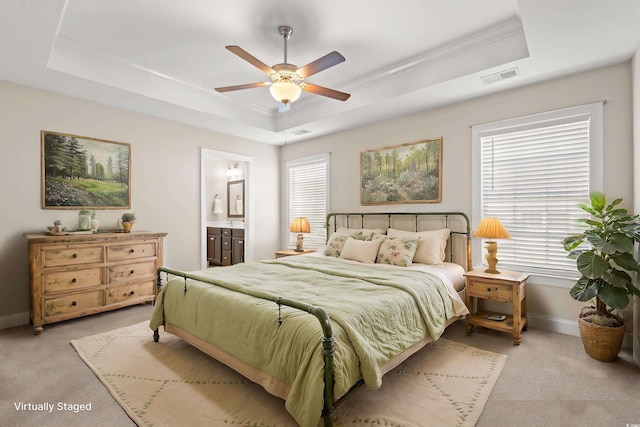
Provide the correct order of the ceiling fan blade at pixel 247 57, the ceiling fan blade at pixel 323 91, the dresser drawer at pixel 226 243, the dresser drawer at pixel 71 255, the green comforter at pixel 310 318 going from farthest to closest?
the dresser drawer at pixel 226 243 → the dresser drawer at pixel 71 255 → the ceiling fan blade at pixel 323 91 → the ceiling fan blade at pixel 247 57 → the green comforter at pixel 310 318

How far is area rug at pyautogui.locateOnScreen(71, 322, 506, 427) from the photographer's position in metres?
1.98

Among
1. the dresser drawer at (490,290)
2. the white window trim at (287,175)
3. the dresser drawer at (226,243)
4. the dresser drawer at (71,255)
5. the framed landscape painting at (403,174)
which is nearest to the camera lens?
the dresser drawer at (490,290)

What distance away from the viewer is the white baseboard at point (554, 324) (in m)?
3.25

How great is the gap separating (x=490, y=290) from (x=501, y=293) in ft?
0.34

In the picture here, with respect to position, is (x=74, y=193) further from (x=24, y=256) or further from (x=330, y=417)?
(x=330, y=417)

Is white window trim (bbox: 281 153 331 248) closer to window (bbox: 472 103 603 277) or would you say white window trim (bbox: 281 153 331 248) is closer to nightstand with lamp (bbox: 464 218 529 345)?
window (bbox: 472 103 603 277)

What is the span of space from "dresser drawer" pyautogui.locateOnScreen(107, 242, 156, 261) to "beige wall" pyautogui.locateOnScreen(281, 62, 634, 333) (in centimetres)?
285

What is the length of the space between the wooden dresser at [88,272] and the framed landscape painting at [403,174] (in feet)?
10.2

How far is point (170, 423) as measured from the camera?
76.0 inches

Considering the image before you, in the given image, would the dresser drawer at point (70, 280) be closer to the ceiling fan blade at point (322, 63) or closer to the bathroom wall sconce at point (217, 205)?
the ceiling fan blade at point (322, 63)

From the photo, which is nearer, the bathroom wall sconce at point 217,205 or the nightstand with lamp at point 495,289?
the nightstand with lamp at point 495,289

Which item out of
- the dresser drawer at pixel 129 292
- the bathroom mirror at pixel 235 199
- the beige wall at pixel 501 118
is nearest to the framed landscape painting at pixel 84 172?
the dresser drawer at pixel 129 292

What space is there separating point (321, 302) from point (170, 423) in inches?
46.0

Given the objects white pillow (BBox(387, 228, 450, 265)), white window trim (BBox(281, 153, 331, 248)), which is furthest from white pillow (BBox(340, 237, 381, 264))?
white window trim (BBox(281, 153, 331, 248))
